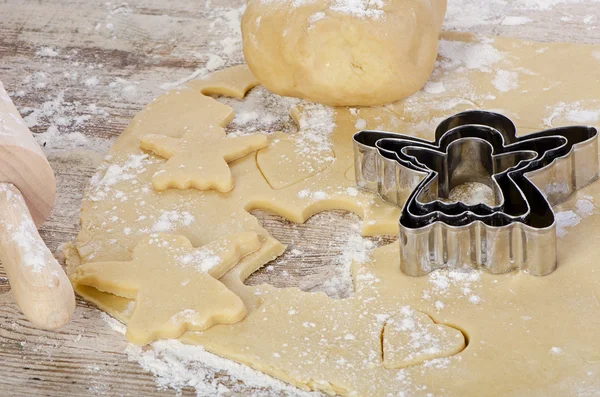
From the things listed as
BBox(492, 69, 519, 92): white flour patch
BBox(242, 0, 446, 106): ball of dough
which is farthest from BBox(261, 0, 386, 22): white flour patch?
BBox(492, 69, 519, 92): white flour patch

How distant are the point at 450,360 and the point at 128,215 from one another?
0.67m

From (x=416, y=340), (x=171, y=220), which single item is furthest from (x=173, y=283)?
(x=416, y=340)

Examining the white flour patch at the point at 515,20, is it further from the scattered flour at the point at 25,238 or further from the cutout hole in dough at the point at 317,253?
the scattered flour at the point at 25,238


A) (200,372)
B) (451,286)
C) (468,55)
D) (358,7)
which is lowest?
(200,372)

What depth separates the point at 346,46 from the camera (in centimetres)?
181

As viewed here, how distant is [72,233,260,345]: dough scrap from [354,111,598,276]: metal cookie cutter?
0.91 ft

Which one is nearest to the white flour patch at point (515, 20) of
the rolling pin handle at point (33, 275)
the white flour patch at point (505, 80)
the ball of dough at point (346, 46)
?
the white flour patch at point (505, 80)

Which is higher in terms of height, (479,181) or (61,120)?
(479,181)

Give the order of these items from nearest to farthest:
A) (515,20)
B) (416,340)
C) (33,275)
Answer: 1. (33,275)
2. (416,340)
3. (515,20)

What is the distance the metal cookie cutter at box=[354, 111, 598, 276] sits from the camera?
4.93 ft

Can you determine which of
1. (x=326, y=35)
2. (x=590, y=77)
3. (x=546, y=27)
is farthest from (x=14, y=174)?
(x=546, y=27)

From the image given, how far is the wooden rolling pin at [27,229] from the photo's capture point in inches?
51.3

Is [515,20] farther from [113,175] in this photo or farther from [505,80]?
[113,175]

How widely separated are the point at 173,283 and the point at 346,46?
603 mm
